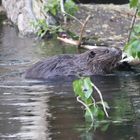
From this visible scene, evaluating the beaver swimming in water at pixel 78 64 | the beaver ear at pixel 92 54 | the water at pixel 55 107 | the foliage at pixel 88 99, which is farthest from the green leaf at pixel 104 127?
the beaver ear at pixel 92 54

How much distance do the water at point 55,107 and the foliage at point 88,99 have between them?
0.47ft

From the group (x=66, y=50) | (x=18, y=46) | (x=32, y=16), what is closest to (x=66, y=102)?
(x=66, y=50)

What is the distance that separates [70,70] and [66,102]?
10.0ft

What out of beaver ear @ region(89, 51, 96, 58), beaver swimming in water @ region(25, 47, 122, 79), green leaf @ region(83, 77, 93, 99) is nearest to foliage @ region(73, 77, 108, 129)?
green leaf @ region(83, 77, 93, 99)

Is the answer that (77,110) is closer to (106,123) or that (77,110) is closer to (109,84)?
(106,123)

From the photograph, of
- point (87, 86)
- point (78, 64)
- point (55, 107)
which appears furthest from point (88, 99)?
point (78, 64)

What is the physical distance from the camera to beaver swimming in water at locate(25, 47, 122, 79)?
1146 centimetres

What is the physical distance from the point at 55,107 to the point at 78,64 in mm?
3601

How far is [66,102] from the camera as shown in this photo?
869cm

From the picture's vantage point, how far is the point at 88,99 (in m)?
7.11

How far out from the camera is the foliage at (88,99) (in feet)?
A: 22.3

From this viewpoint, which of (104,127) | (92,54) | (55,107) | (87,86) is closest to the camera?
(87,86)

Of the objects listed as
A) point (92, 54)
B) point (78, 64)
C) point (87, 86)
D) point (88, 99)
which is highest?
point (87, 86)

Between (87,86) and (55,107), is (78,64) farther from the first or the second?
(87,86)
